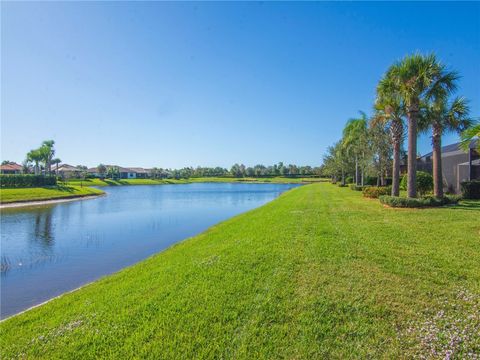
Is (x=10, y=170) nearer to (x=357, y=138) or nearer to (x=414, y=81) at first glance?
(x=357, y=138)

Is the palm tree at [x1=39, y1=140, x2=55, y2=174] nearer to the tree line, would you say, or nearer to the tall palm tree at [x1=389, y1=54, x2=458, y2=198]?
the tree line

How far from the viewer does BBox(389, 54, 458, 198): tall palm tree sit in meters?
14.0

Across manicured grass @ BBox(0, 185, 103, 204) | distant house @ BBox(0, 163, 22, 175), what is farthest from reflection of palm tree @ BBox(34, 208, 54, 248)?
distant house @ BBox(0, 163, 22, 175)

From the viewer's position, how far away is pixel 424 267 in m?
5.87

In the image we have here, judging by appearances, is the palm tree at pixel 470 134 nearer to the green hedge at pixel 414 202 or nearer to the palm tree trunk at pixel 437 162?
the green hedge at pixel 414 202

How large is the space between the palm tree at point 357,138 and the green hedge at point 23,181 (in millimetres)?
46511

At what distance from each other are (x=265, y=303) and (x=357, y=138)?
32.0 meters

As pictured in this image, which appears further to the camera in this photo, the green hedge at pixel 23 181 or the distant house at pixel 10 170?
the distant house at pixel 10 170

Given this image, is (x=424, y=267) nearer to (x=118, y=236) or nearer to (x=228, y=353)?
(x=228, y=353)

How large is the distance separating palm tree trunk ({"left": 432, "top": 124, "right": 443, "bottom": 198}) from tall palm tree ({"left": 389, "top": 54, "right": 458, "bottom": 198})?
1.51m

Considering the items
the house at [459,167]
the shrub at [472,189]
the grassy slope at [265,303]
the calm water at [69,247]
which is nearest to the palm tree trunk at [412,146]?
the shrub at [472,189]

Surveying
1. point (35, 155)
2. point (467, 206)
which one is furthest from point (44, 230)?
point (35, 155)

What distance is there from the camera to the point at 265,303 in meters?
4.65

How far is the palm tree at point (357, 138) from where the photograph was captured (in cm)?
2911
